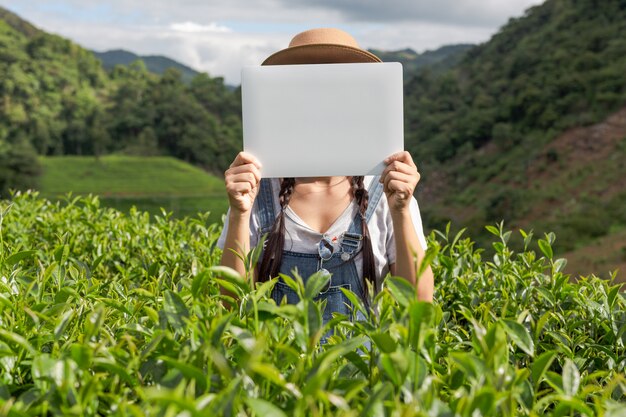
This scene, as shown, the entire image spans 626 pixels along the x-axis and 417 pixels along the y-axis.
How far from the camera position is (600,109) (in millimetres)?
29828

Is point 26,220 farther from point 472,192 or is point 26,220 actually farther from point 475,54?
point 475,54

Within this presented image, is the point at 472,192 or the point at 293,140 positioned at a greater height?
the point at 293,140

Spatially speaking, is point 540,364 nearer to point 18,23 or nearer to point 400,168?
point 400,168

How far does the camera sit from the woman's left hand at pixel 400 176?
1499mm

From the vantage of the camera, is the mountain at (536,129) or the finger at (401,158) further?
the mountain at (536,129)

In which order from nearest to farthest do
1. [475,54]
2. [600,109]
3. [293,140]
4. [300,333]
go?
1. [300,333]
2. [293,140]
3. [600,109]
4. [475,54]

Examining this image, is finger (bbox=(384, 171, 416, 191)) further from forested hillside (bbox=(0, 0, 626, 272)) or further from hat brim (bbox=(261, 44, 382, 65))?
forested hillside (bbox=(0, 0, 626, 272))

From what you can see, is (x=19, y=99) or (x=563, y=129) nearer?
(x=563, y=129)

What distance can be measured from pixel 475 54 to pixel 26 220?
149 ft

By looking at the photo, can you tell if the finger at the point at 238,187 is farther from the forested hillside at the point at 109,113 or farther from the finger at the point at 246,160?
the forested hillside at the point at 109,113

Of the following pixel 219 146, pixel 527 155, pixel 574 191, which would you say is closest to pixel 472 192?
pixel 527 155

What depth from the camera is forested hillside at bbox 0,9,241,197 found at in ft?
182

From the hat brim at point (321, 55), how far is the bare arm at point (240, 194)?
0.38 m

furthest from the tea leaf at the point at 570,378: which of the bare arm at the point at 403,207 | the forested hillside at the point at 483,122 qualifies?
the forested hillside at the point at 483,122
